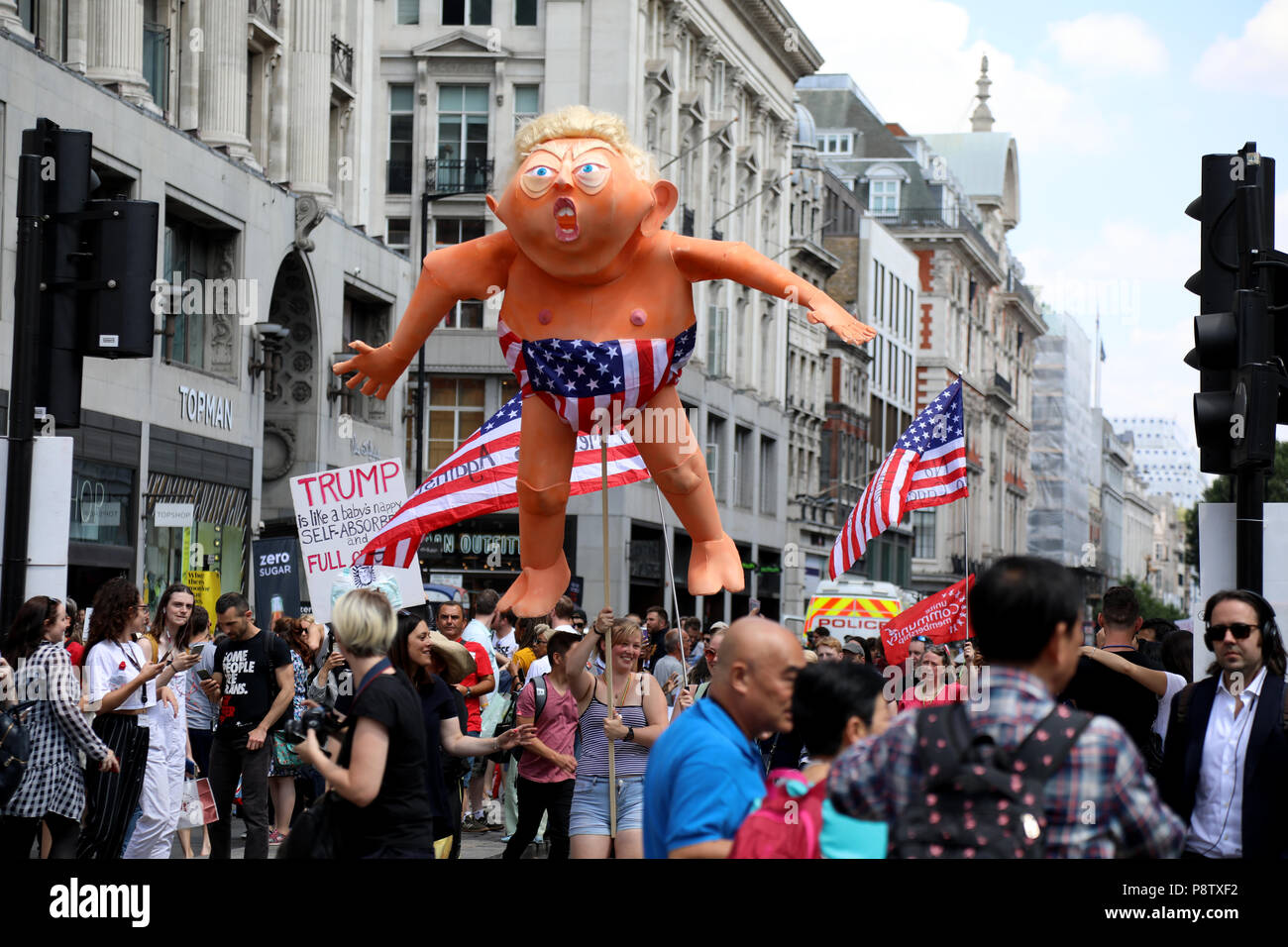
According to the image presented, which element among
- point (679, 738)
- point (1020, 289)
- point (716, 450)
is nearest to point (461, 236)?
point (716, 450)

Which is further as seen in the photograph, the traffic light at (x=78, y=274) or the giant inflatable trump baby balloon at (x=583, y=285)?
the traffic light at (x=78, y=274)

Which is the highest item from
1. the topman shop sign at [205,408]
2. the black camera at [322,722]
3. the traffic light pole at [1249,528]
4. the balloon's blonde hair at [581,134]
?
the topman shop sign at [205,408]

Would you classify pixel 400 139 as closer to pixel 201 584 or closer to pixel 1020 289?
pixel 201 584

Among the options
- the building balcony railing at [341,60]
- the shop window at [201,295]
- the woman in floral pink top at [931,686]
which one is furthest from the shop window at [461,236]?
the woman in floral pink top at [931,686]

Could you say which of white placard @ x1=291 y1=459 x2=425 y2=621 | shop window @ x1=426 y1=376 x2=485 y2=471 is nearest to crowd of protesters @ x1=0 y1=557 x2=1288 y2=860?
white placard @ x1=291 y1=459 x2=425 y2=621

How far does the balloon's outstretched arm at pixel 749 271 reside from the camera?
782 centimetres

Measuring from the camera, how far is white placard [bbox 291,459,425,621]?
14344 mm

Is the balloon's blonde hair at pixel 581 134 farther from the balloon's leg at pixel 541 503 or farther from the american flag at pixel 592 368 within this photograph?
the balloon's leg at pixel 541 503

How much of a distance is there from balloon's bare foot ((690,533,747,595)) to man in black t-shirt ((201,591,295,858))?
3.84 m

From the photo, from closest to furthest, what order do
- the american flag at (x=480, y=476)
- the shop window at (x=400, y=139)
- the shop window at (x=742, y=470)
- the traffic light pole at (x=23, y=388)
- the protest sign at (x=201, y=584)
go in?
the traffic light pole at (x=23, y=388) → the american flag at (x=480, y=476) → the protest sign at (x=201, y=584) → the shop window at (x=400, y=139) → the shop window at (x=742, y=470)

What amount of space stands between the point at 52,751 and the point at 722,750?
5644mm

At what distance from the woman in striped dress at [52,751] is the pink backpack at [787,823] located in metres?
5.52

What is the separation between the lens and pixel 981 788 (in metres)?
3.66
